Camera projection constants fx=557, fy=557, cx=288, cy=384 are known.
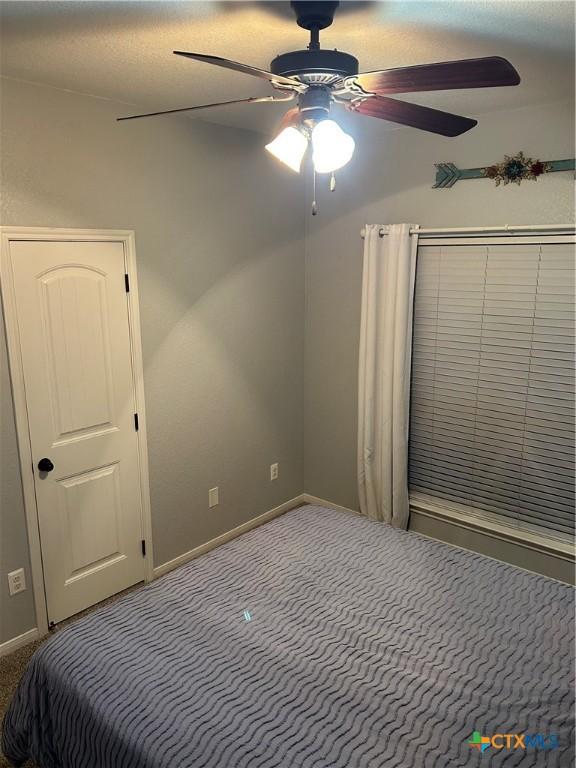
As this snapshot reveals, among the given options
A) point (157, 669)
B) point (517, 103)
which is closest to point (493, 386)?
point (517, 103)

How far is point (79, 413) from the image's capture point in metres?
2.91

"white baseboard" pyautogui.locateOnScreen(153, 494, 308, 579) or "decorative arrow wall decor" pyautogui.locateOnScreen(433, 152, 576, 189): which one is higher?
"decorative arrow wall decor" pyautogui.locateOnScreen(433, 152, 576, 189)

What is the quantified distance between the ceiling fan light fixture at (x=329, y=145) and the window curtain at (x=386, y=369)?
1.67 m

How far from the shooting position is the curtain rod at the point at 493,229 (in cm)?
289

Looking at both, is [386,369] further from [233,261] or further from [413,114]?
[413,114]

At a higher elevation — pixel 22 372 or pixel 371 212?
pixel 371 212

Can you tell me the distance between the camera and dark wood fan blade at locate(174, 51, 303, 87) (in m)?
1.36

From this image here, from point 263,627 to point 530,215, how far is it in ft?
8.08

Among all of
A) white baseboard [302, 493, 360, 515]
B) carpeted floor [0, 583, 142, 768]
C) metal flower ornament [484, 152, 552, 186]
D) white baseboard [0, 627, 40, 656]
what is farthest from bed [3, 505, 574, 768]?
metal flower ornament [484, 152, 552, 186]

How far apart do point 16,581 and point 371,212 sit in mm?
2961

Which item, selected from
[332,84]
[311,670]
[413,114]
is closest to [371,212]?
[413,114]

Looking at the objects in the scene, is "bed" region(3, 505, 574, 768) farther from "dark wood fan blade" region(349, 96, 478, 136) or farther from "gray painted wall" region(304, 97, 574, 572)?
"dark wood fan blade" region(349, 96, 478, 136)

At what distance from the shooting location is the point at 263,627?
2121 mm

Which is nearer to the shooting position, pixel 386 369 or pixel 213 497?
pixel 386 369
